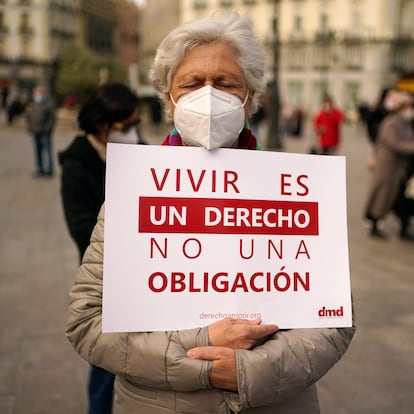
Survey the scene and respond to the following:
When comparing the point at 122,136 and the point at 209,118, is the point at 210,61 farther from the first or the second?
the point at 122,136

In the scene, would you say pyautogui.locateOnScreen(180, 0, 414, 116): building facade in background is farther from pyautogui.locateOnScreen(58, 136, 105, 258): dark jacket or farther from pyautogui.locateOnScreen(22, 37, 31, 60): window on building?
pyautogui.locateOnScreen(58, 136, 105, 258): dark jacket

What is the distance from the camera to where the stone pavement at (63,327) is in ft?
10.5

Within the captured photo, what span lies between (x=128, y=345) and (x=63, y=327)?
290 centimetres

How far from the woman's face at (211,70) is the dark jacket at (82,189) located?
1.09 metres

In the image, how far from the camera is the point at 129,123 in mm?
2736

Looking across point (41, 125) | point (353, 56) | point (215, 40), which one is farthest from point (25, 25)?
point (215, 40)

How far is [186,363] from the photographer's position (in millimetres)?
1344

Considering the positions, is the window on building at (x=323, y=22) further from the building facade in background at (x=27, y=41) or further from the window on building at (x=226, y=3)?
the building facade in background at (x=27, y=41)

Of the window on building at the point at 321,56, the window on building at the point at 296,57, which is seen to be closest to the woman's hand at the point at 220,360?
the window on building at the point at 321,56

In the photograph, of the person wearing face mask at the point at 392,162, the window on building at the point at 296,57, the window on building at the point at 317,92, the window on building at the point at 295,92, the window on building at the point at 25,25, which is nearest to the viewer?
the person wearing face mask at the point at 392,162

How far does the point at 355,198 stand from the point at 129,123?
7167mm

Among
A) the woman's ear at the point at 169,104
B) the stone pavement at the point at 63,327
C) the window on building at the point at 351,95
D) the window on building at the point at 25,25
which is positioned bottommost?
the stone pavement at the point at 63,327

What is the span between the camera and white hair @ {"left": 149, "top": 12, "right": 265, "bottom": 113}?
1.51 metres

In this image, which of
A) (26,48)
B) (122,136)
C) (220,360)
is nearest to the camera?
(220,360)
